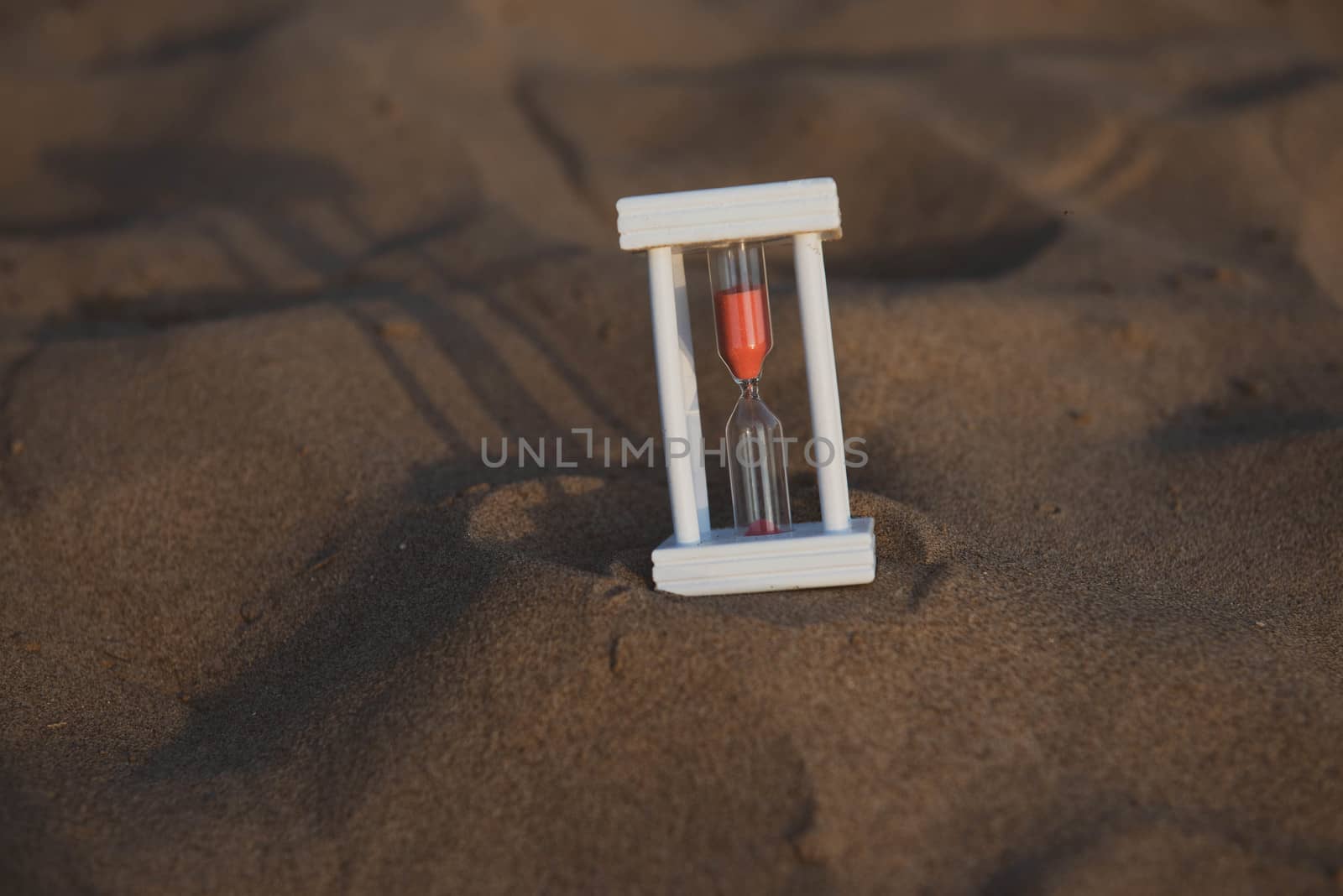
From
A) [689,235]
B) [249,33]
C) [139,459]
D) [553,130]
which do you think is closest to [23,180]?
[249,33]

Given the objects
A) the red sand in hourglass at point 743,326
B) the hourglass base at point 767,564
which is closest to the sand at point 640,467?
the hourglass base at point 767,564

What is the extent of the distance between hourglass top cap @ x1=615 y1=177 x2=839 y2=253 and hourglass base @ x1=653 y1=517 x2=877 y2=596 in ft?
2.74

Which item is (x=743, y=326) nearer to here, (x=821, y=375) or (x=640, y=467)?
(x=821, y=375)

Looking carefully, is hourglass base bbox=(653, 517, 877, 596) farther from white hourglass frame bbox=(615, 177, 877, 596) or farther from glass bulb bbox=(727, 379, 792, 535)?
glass bulb bbox=(727, 379, 792, 535)

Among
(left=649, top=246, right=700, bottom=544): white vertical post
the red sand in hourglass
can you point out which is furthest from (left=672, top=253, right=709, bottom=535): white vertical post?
the red sand in hourglass

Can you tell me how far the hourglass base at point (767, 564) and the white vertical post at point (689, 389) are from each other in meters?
0.21

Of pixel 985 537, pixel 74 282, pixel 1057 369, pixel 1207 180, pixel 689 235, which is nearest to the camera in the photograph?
pixel 689 235

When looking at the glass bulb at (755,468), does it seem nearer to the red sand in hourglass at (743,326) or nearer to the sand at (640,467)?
the red sand in hourglass at (743,326)

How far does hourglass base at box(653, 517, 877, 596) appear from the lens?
127 inches

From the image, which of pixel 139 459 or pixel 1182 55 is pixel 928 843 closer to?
pixel 139 459

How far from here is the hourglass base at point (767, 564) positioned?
3229 millimetres

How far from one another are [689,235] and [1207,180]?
5.50 metres

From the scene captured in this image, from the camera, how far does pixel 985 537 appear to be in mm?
3891

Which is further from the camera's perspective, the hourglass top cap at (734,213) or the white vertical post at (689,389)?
the white vertical post at (689,389)
